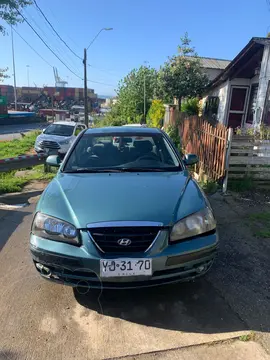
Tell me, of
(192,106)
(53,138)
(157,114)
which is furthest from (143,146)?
(157,114)

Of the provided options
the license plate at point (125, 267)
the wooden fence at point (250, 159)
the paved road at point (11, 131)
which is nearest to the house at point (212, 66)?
the paved road at point (11, 131)

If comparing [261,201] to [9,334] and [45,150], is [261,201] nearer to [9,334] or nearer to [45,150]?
[9,334]

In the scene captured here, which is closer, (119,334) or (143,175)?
(119,334)

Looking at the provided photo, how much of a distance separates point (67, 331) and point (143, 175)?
5.71 ft

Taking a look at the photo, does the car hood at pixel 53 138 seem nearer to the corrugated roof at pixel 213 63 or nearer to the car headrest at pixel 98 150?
the car headrest at pixel 98 150

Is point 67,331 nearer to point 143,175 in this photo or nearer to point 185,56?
point 143,175

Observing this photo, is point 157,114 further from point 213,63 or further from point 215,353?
point 215,353

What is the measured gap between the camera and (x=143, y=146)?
13.3 feet

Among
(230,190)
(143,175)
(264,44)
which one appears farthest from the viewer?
(264,44)

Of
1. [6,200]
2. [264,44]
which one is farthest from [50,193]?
[264,44]

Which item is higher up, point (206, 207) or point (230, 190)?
point (206, 207)

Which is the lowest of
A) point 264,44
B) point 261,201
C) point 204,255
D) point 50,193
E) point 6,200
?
point 6,200

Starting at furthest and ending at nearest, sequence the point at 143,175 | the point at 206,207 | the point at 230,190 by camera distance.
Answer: the point at 230,190, the point at 143,175, the point at 206,207

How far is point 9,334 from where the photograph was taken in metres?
2.43
